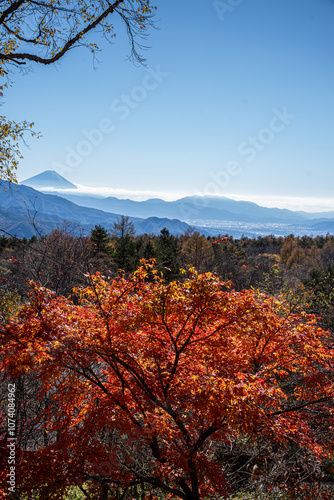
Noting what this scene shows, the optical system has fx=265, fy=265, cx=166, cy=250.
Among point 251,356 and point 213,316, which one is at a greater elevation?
point 213,316

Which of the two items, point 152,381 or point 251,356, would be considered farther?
point 251,356

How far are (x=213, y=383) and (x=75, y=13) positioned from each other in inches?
340

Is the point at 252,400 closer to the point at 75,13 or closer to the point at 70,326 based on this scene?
the point at 70,326

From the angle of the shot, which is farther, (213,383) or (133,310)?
(133,310)

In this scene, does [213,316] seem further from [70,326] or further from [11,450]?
[11,450]

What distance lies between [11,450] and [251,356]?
5.89 metres

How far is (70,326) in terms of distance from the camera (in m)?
6.05

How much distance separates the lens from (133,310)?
5.73 meters

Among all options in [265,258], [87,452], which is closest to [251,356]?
[87,452]

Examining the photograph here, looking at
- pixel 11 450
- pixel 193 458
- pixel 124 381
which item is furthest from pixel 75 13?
pixel 193 458

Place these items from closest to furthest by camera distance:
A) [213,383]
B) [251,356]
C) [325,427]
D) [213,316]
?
[213,383] → [213,316] → [251,356] → [325,427]

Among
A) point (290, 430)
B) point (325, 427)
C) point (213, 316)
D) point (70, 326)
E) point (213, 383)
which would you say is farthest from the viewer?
point (325, 427)

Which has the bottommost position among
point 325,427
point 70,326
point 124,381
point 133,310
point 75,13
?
point 325,427

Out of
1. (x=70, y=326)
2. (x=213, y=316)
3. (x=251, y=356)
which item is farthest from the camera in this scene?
(x=251, y=356)
